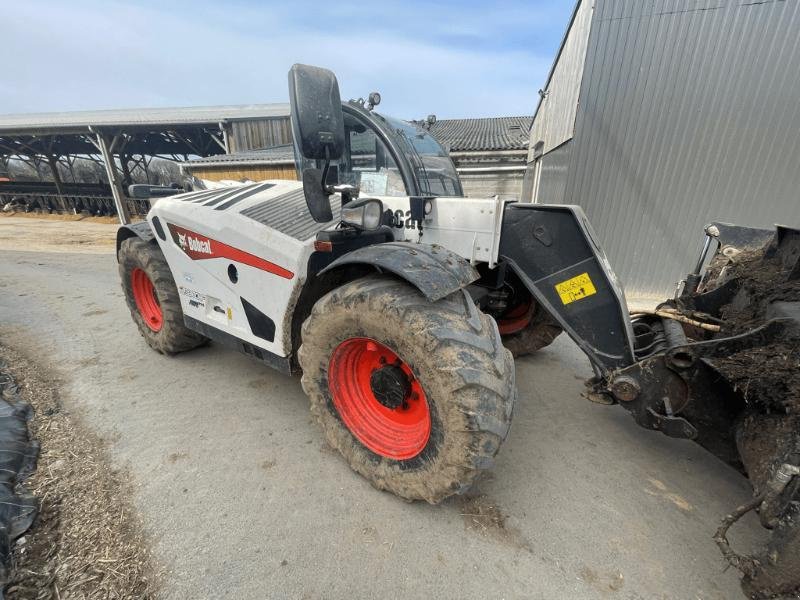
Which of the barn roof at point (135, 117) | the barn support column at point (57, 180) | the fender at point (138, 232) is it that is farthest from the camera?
the barn support column at point (57, 180)

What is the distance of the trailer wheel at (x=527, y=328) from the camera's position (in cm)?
321

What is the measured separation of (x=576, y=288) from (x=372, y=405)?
135 centimetres

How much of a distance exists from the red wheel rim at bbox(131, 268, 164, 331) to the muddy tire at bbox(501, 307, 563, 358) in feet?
11.0

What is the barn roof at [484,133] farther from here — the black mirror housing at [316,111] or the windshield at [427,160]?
the black mirror housing at [316,111]

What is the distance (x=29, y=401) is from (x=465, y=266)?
10.9 ft

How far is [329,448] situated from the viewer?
7.70 ft

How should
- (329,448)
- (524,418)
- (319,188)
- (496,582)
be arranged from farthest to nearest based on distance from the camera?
(524,418), (329,448), (319,188), (496,582)

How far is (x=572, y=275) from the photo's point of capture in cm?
213

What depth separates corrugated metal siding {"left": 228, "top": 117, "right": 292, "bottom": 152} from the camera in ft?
44.6

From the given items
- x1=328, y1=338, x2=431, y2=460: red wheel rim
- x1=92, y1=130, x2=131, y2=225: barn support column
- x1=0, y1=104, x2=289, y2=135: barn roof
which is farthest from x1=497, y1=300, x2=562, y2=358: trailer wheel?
x1=92, y1=130, x2=131, y2=225: barn support column

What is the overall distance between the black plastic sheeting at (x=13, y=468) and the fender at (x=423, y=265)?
185 centimetres

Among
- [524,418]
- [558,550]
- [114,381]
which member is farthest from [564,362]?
[114,381]

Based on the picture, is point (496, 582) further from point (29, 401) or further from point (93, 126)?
point (93, 126)

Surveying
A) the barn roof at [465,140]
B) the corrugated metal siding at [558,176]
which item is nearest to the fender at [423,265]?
the barn roof at [465,140]
